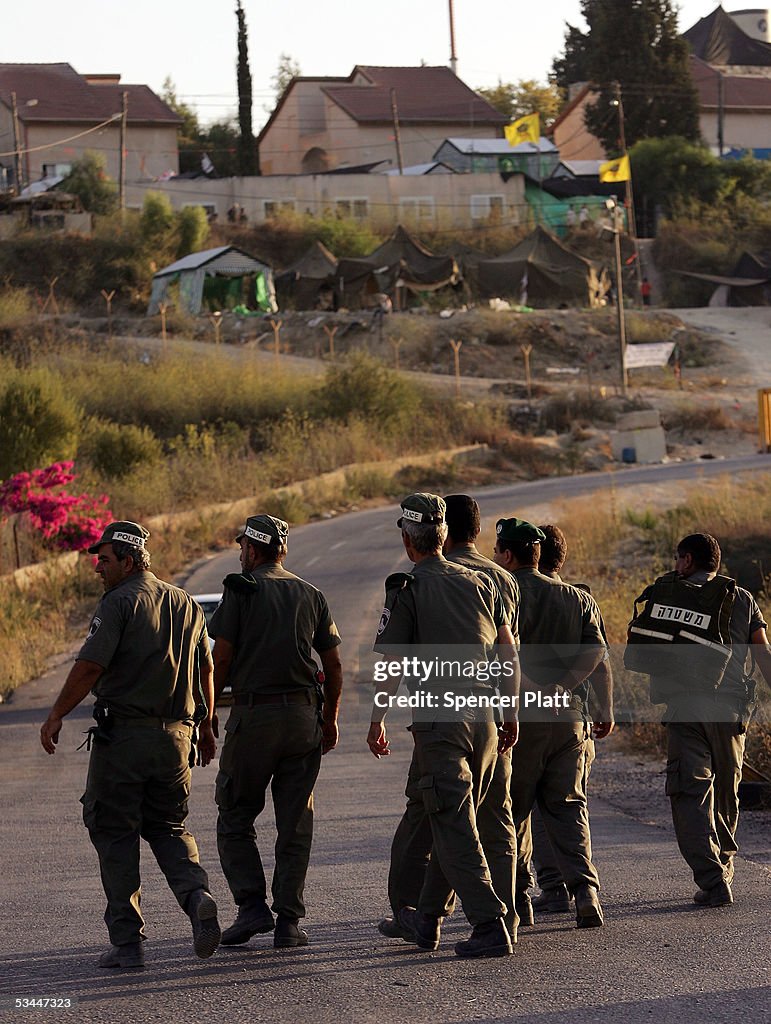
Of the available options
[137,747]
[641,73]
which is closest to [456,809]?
[137,747]

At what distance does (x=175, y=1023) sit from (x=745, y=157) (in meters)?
80.1

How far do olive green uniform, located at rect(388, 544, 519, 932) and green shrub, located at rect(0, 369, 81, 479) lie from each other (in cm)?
2304

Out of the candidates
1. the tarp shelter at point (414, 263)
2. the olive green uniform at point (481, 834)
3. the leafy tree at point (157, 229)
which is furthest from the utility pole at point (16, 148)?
the olive green uniform at point (481, 834)

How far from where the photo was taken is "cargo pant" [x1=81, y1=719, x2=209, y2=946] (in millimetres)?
6508

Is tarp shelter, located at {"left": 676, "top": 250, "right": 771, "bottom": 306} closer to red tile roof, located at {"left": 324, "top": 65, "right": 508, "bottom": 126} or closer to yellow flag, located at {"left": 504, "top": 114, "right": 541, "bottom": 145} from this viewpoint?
yellow flag, located at {"left": 504, "top": 114, "right": 541, "bottom": 145}

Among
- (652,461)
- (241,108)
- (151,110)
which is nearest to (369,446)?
(652,461)

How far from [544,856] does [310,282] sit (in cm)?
5829

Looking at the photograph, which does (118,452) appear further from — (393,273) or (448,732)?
(393,273)

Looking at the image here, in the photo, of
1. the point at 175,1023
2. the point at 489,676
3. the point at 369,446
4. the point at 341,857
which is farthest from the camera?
the point at 369,446

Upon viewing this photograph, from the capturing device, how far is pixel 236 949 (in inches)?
265

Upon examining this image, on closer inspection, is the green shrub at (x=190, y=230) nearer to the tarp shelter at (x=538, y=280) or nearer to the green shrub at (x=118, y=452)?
the tarp shelter at (x=538, y=280)

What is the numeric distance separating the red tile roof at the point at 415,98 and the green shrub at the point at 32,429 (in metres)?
54.7

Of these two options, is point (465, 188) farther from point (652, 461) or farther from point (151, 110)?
point (652, 461)

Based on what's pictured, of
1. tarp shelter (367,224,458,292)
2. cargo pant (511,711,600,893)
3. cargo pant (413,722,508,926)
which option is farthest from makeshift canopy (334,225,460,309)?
cargo pant (413,722,508,926)
